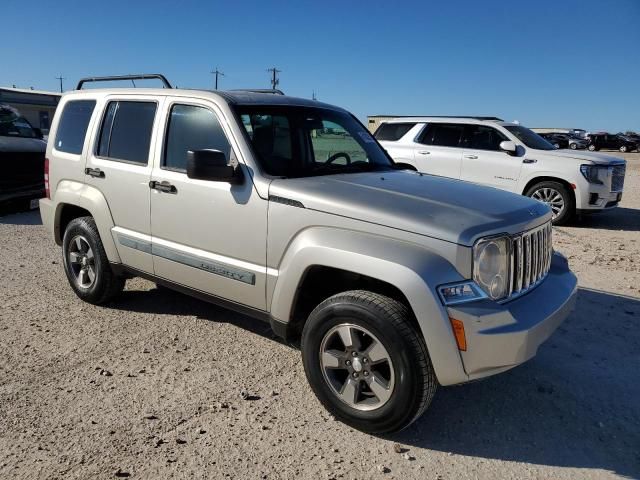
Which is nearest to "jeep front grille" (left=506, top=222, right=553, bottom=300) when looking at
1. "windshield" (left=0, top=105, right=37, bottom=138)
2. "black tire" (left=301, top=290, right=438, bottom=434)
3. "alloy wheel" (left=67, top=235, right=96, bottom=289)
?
"black tire" (left=301, top=290, right=438, bottom=434)

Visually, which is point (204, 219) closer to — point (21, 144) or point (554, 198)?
point (21, 144)

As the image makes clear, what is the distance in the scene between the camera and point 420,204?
3.13 m

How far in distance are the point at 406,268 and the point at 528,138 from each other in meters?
8.50

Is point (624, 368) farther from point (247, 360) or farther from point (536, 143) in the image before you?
point (536, 143)

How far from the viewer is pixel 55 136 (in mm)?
5168

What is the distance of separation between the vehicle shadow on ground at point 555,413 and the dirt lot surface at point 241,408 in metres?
0.01

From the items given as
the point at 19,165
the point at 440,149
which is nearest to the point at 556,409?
the point at 440,149

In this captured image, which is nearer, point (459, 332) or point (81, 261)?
point (459, 332)

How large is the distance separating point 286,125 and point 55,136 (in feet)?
8.45

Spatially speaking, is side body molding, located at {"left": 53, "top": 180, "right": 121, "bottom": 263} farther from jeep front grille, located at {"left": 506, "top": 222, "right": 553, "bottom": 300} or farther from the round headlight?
jeep front grille, located at {"left": 506, "top": 222, "right": 553, "bottom": 300}

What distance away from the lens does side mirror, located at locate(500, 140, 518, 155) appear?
31.4 ft

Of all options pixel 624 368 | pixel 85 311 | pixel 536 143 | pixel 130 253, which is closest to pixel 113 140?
pixel 130 253

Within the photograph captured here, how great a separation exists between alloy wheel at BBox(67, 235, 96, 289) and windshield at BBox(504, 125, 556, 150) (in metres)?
8.05

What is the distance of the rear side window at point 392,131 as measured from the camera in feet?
36.1
